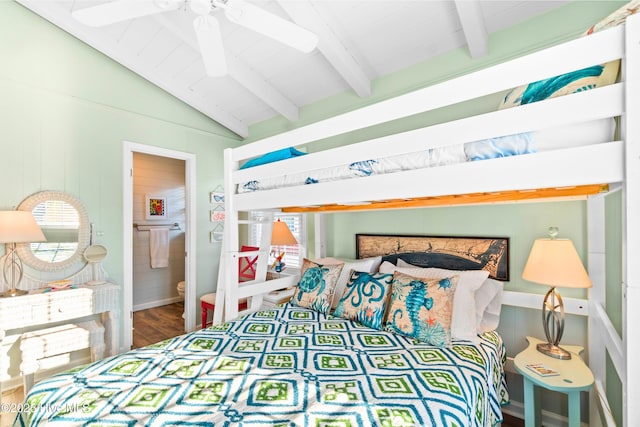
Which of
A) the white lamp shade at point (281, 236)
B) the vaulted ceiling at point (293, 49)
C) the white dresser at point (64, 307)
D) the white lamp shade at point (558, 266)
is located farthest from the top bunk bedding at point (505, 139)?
the white dresser at point (64, 307)

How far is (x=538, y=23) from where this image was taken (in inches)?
81.5

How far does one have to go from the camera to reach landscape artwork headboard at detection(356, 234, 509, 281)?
213 centimetres

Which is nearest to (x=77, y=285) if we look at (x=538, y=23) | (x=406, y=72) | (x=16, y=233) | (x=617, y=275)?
(x=16, y=233)

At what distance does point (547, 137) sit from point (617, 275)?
117 centimetres

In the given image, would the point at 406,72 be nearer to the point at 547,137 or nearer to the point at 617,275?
the point at 547,137

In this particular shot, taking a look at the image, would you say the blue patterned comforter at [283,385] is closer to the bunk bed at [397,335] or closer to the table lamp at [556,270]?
the bunk bed at [397,335]

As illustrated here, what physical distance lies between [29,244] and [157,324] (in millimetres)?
1811

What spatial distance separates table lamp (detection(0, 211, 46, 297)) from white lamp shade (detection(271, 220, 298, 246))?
75.0 inches

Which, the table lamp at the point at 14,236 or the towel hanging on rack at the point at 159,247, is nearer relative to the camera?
the table lamp at the point at 14,236

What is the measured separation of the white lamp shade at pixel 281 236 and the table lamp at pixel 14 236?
1.90m

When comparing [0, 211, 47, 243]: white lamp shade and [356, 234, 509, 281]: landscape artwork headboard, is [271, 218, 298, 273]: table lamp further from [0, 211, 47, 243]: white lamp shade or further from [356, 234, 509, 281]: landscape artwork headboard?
[0, 211, 47, 243]: white lamp shade

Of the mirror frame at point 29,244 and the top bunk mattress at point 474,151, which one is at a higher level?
the top bunk mattress at point 474,151

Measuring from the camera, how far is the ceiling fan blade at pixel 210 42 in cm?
160

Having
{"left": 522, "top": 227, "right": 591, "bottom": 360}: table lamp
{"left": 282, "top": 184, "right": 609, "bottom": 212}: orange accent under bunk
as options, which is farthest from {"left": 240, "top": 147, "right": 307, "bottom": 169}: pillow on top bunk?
{"left": 522, "top": 227, "right": 591, "bottom": 360}: table lamp
